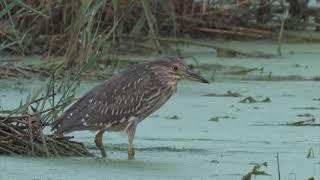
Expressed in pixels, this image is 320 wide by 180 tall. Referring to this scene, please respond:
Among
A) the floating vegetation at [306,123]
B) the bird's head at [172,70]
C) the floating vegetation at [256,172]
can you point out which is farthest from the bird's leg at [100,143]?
the floating vegetation at [306,123]

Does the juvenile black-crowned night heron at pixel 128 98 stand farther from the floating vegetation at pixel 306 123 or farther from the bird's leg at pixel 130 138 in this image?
the floating vegetation at pixel 306 123

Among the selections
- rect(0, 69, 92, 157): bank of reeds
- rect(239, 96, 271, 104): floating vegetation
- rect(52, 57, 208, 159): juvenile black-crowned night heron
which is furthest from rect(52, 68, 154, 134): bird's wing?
rect(239, 96, 271, 104): floating vegetation

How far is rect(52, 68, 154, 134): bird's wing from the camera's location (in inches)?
234

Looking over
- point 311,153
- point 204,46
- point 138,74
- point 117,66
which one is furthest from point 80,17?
point 204,46

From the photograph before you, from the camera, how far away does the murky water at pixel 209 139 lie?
5301 mm

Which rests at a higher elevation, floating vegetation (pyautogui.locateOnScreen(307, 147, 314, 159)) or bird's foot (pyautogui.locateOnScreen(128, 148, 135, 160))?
floating vegetation (pyautogui.locateOnScreen(307, 147, 314, 159))

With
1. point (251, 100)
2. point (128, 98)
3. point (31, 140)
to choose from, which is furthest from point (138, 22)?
point (31, 140)

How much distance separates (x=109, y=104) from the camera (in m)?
6.15

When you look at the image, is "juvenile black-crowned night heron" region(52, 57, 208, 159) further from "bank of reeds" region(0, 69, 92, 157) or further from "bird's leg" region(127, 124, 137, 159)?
"bank of reeds" region(0, 69, 92, 157)

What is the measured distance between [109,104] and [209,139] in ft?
2.23

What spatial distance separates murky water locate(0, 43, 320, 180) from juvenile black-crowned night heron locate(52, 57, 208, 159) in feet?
0.53

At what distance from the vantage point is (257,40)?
1116 cm

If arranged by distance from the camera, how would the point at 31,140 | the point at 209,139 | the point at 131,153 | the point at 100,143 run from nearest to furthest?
the point at 31,140 → the point at 131,153 → the point at 100,143 → the point at 209,139

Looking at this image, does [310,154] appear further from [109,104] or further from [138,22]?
[138,22]
